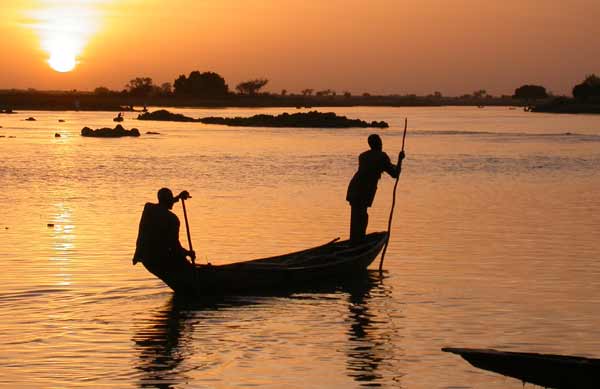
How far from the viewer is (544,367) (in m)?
8.95

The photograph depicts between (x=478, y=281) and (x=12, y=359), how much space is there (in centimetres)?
780

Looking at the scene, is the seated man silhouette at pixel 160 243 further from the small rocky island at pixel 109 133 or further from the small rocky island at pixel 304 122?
the small rocky island at pixel 304 122

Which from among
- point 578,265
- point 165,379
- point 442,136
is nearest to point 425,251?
point 578,265

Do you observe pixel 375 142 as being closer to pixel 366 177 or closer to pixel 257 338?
pixel 366 177

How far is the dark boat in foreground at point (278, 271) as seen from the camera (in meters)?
15.2

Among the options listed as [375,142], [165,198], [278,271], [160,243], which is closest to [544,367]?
[160,243]

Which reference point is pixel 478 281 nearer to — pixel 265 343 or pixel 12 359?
pixel 265 343

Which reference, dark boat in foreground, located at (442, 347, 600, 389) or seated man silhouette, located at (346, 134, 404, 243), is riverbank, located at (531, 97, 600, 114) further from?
dark boat in foreground, located at (442, 347, 600, 389)

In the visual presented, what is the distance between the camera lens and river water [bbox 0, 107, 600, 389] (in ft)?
38.2

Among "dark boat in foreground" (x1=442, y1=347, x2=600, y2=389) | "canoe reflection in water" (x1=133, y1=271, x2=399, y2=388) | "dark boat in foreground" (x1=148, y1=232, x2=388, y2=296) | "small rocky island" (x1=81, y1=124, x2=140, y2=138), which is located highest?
"dark boat in foreground" (x1=442, y1=347, x2=600, y2=389)

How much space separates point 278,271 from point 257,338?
115 inches

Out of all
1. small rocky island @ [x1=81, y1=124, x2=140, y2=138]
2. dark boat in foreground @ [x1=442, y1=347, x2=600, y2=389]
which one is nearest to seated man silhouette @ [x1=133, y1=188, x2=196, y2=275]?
dark boat in foreground @ [x1=442, y1=347, x2=600, y2=389]

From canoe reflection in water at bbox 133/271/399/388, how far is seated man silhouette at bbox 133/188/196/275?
0.61 m

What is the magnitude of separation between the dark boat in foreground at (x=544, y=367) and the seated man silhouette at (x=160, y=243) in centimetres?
645
